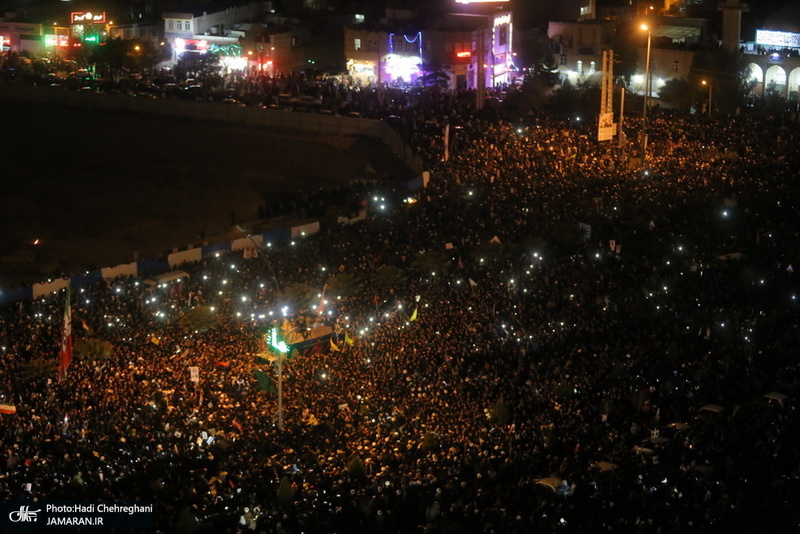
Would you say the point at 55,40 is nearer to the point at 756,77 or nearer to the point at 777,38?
the point at 756,77

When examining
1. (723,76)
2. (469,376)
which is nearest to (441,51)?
(723,76)

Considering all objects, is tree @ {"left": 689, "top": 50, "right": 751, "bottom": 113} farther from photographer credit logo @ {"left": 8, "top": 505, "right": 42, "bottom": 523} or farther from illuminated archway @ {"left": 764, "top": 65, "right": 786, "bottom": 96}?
photographer credit logo @ {"left": 8, "top": 505, "right": 42, "bottom": 523}

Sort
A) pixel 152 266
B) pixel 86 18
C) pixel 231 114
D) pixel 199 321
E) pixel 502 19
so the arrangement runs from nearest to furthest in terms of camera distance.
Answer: pixel 199 321 < pixel 152 266 < pixel 231 114 < pixel 502 19 < pixel 86 18

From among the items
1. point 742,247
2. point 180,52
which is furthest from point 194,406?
point 180,52

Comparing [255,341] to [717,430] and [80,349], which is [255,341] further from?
[717,430]

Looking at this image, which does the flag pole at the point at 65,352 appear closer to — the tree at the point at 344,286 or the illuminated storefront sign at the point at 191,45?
the tree at the point at 344,286

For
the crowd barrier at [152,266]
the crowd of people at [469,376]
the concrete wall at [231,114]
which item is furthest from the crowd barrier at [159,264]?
the concrete wall at [231,114]
